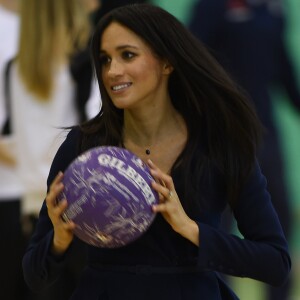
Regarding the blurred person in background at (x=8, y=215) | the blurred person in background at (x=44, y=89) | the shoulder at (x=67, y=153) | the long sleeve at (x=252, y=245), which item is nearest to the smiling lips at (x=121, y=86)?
the shoulder at (x=67, y=153)

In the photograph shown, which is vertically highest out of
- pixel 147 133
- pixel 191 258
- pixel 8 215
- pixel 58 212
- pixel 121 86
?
pixel 121 86

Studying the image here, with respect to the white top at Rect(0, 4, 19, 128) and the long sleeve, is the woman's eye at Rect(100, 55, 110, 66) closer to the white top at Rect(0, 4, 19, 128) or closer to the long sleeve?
the long sleeve

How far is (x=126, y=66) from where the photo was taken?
3.41 meters

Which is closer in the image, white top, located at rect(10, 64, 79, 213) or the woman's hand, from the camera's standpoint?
the woman's hand

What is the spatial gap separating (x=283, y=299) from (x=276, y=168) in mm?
820

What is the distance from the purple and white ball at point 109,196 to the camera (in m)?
3.19

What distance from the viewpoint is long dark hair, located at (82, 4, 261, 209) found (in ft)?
11.3

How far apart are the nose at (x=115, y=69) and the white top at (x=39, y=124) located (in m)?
1.63

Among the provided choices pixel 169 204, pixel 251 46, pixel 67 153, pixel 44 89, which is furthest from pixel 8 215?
pixel 169 204

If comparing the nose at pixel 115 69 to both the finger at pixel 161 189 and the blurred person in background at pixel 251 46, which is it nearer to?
the finger at pixel 161 189

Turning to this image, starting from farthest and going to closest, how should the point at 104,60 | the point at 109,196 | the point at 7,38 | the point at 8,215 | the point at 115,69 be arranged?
the point at 7,38 < the point at 8,215 < the point at 104,60 < the point at 115,69 < the point at 109,196

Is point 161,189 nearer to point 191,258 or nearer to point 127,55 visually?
→ point 191,258

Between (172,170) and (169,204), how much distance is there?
9.5 inches

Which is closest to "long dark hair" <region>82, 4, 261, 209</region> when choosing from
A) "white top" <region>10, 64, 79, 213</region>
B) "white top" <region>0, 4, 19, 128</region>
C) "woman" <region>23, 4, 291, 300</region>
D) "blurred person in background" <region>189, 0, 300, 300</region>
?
"woman" <region>23, 4, 291, 300</region>
